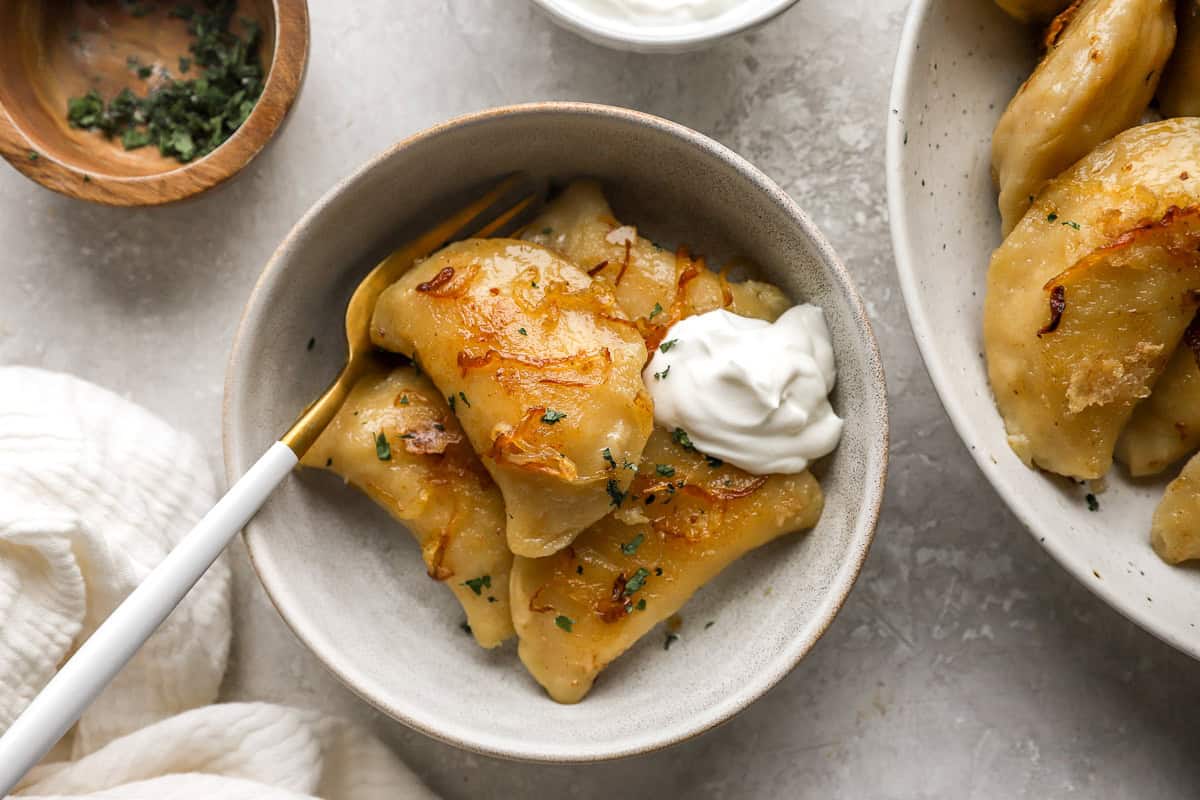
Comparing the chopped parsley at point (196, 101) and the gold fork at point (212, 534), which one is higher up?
the chopped parsley at point (196, 101)

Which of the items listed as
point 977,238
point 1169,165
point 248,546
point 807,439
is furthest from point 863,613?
point 248,546

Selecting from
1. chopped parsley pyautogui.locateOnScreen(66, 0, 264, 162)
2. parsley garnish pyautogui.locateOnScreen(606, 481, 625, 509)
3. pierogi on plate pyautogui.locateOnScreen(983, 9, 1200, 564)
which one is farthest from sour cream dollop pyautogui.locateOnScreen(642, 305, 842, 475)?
chopped parsley pyautogui.locateOnScreen(66, 0, 264, 162)

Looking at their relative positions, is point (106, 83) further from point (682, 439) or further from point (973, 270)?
point (973, 270)

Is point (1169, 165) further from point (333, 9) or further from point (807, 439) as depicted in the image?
point (333, 9)

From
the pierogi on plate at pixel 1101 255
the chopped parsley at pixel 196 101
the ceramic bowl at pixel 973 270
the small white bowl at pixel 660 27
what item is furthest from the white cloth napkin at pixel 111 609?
the pierogi on plate at pixel 1101 255

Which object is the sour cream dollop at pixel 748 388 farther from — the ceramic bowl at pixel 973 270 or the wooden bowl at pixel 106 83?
the wooden bowl at pixel 106 83

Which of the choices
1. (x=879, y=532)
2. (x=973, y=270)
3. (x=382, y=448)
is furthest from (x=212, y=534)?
(x=973, y=270)
